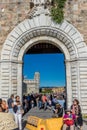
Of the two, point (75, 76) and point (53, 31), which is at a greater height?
point (53, 31)

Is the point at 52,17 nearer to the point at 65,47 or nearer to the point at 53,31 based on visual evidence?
the point at 53,31

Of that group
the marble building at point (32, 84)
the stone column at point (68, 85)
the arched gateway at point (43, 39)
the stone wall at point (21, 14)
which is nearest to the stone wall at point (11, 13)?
the stone wall at point (21, 14)

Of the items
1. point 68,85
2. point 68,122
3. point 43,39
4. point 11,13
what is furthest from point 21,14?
point 68,122

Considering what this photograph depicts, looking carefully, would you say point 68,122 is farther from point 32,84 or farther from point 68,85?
point 32,84

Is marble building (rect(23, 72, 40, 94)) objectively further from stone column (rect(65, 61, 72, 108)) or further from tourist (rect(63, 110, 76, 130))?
tourist (rect(63, 110, 76, 130))

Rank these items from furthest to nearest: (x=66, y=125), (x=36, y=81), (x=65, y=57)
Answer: (x=36, y=81), (x=65, y=57), (x=66, y=125)

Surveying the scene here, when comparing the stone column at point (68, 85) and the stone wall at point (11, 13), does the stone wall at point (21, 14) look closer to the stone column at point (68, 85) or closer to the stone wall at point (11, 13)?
the stone wall at point (11, 13)

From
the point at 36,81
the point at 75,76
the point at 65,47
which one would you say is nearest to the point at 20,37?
the point at 65,47

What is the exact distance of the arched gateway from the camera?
544 inches

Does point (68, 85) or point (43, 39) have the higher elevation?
point (43, 39)

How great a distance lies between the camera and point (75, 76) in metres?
13.9

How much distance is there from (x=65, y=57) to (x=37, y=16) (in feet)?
9.11

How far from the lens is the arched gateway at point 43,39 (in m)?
13.8

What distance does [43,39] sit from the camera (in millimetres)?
14680
